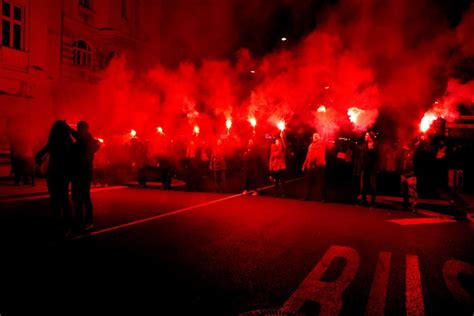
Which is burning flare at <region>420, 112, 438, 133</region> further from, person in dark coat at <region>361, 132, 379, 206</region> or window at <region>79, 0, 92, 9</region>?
window at <region>79, 0, 92, 9</region>

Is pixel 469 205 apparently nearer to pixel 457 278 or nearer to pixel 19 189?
pixel 457 278

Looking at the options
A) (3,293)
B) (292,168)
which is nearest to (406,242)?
(3,293)

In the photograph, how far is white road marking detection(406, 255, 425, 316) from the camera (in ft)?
11.7

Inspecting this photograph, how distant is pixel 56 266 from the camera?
462 centimetres

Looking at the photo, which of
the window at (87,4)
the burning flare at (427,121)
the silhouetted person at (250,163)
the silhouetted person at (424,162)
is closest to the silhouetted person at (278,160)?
the silhouetted person at (250,163)

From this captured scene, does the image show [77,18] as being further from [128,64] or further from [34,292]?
[34,292]

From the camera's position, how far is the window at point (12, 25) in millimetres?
14898

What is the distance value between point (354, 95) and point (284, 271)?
9424 millimetres

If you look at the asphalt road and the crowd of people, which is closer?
the asphalt road

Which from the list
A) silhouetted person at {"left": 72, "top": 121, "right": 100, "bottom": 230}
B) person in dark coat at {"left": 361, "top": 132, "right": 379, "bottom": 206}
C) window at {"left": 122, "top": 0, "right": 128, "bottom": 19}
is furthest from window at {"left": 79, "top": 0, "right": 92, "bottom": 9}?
person in dark coat at {"left": 361, "top": 132, "right": 379, "bottom": 206}

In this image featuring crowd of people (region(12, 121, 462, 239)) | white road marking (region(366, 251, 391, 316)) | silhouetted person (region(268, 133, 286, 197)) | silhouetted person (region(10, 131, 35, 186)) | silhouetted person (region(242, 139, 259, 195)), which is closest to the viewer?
white road marking (region(366, 251, 391, 316))

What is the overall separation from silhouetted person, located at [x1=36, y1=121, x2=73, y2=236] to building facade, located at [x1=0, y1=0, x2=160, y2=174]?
30.0 feet

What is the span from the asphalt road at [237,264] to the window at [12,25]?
396 inches

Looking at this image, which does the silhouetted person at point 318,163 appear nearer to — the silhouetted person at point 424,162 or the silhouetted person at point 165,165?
the silhouetted person at point 424,162
